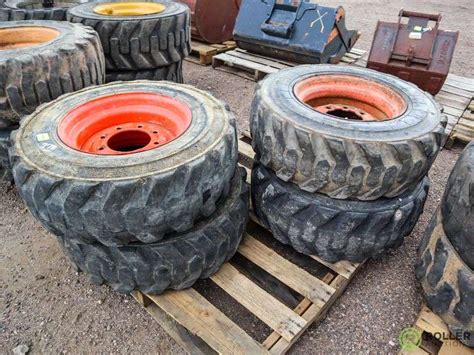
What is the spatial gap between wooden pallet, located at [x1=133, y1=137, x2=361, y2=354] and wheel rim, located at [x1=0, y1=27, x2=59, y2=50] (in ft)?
7.52

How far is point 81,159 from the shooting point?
5.20 ft

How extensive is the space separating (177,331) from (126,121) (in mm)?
1224

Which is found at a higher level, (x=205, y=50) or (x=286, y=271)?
(x=205, y=50)

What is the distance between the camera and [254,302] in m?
1.95

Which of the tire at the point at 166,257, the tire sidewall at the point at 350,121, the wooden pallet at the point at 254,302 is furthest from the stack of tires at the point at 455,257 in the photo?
the tire at the point at 166,257

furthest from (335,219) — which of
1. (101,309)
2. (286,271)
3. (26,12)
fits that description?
(26,12)

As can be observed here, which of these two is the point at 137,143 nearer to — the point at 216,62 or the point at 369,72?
the point at 369,72

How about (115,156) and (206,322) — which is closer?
(115,156)

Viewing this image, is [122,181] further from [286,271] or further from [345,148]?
[286,271]

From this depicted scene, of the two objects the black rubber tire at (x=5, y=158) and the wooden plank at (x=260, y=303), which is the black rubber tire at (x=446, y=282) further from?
the black rubber tire at (x=5, y=158)

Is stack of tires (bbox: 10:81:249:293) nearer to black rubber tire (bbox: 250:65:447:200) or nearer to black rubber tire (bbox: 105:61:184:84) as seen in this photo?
black rubber tire (bbox: 250:65:447:200)

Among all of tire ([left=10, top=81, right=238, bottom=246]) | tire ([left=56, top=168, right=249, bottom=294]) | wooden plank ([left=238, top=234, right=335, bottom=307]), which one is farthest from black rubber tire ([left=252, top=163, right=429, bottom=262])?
tire ([left=10, top=81, right=238, bottom=246])

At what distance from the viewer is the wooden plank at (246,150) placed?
2.92 meters

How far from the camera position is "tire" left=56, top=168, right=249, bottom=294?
1749 millimetres
